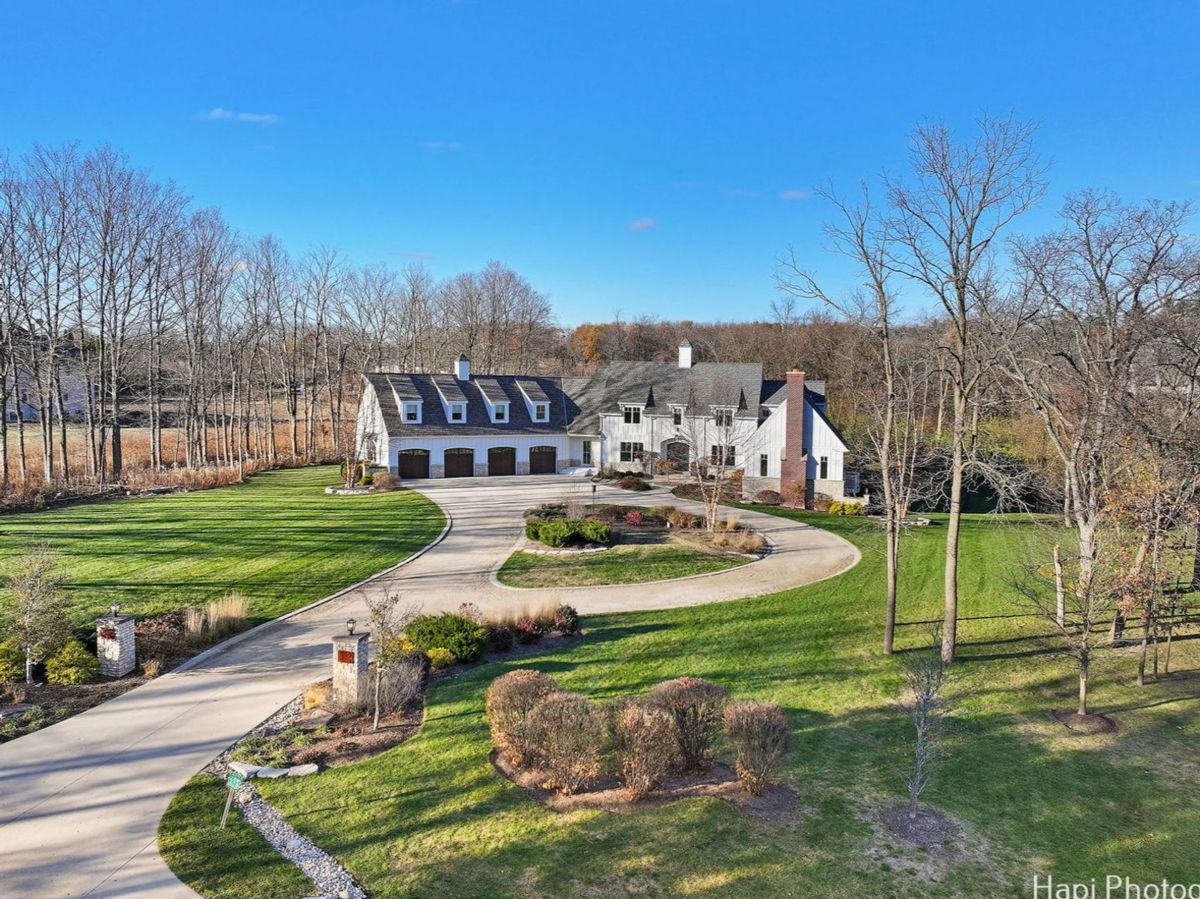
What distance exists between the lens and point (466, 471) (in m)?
40.1

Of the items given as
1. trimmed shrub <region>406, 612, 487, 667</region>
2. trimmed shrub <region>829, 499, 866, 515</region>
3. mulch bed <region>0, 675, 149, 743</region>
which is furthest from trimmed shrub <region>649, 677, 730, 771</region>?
trimmed shrub <region>829, 499, 866, 515</region>

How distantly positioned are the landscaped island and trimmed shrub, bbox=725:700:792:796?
398 inches

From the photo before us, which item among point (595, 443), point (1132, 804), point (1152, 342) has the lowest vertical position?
point (1132, 804)

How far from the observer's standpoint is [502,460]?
41250 millimetres

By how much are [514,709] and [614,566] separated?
11382mm

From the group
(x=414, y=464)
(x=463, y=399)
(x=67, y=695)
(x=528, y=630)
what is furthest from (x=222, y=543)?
(x=463, y=399)

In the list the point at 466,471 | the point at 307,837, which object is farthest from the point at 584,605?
the point at 466,471

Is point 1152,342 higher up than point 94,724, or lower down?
higher up

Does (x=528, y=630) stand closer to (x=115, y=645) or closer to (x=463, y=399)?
(x=115, y=645)

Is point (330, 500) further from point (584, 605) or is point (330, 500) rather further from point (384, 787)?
point (384, 787)

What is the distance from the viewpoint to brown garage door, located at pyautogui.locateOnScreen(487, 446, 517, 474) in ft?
134

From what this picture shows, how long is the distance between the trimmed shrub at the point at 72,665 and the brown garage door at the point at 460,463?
2704cm

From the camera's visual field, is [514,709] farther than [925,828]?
Yes

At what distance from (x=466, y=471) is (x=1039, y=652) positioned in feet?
101
